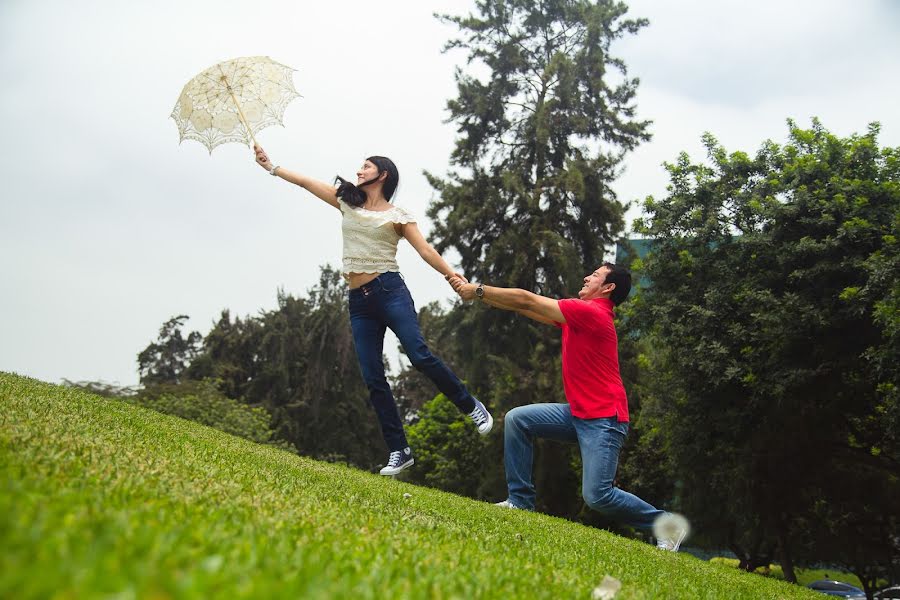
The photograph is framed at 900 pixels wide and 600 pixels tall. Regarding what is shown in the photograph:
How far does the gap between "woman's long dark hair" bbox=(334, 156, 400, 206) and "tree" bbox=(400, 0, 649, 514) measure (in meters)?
24.5

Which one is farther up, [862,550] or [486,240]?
[486,240]

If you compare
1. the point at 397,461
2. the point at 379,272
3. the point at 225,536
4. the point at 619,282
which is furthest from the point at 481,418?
the point at 225,536

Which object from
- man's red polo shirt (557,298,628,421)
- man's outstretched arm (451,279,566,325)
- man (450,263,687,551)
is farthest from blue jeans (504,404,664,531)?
man's outstretched arm (451,279,566,325)

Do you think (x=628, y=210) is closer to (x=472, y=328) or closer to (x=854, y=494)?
(x=472, y=328)

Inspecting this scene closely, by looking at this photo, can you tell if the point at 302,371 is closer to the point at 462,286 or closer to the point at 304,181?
the point at 304,181

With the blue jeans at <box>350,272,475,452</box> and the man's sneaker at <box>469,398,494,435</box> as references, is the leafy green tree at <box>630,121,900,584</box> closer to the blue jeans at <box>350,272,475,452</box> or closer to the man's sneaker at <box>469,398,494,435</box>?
the man's sneaker at <box>469,398,494,435</box>

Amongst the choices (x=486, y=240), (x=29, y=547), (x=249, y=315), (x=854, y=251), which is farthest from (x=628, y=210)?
(x=29, y=547)

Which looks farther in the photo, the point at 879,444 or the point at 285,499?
the point at 879,444

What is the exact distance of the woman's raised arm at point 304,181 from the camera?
8.81 m

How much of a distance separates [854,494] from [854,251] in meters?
10.7

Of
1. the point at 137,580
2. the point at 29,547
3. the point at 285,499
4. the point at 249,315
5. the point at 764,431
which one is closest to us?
the point at 137,580

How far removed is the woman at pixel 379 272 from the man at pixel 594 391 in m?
0.72

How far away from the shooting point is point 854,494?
2653 cm

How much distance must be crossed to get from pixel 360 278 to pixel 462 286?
115cm
